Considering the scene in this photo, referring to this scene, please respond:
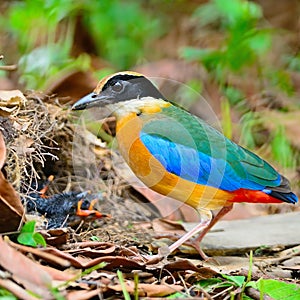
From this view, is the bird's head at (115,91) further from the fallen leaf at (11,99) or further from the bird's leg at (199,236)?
the bird's leg at (199,236)

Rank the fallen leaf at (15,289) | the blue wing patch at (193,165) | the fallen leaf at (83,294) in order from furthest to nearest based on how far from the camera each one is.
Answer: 1. the blue wing patch at (193,165)
2. the fallen leaf at (83,294)
3. the fallen leaf at (15,289)

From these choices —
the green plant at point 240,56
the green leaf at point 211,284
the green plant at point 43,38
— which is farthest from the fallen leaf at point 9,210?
the green plant at point 240,56

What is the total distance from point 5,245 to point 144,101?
68.8 inches

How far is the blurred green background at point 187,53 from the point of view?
6.54m

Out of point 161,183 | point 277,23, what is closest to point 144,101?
point 161,183

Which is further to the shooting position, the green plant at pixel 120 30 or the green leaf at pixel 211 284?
the green plant at pixel 120 30

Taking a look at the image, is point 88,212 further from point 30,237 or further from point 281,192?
point 30,237

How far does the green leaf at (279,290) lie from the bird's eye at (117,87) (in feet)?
4.95

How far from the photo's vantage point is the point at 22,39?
25.9 ft

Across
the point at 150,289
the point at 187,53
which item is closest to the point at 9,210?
the point at 150,289

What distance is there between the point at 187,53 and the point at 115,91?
4244mm

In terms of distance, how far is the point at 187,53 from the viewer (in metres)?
8.02

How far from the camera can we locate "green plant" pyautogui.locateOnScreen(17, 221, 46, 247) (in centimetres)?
265

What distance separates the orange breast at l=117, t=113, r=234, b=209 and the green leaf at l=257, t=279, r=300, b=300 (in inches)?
40.6
